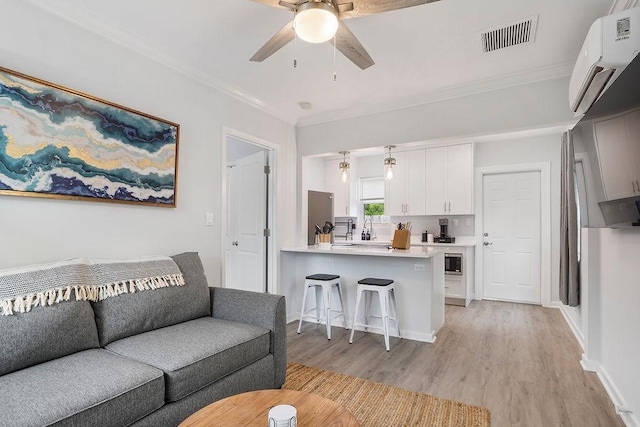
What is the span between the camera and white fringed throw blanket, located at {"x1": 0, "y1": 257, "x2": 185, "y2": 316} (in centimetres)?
163

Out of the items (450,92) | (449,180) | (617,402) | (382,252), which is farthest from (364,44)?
(449,180)

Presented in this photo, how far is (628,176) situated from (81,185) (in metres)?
3.03

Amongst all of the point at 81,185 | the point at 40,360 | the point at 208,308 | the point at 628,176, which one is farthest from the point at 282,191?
the point at 628,176

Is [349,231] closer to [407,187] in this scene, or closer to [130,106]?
[407,187]

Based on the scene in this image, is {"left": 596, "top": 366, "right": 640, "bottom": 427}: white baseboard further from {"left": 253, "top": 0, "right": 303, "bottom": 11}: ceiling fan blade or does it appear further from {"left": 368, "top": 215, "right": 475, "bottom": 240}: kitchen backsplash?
{"left": 368, "top": 215, "right": 475, "bottom": 240}: kitchen backsplash

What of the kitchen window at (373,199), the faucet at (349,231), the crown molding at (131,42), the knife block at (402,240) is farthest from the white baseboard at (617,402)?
the faucet at (349,231)

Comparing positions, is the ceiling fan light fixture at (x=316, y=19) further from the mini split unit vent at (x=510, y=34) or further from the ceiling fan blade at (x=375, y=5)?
the mini split unit vent at (x=510, y=34)

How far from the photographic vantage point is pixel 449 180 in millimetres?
5469

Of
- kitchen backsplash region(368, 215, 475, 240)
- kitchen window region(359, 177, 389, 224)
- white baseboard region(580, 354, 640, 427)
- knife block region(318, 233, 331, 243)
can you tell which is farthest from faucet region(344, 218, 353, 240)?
white baseboard region(580, 354, 640, 427)

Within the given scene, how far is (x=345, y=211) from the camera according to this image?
21.0ft

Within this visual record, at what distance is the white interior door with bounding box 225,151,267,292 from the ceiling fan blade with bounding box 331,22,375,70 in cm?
213

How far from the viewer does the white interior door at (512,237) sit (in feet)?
17.0

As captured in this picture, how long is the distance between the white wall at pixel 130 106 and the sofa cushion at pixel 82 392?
0.80 m

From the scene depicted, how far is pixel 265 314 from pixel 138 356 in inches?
32.0
